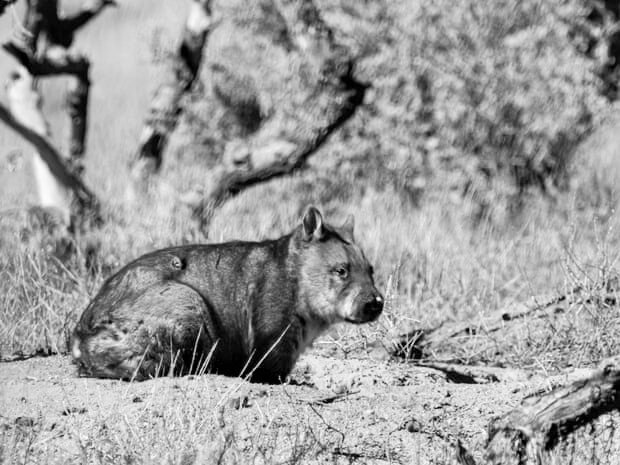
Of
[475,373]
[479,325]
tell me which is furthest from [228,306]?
[479,325]

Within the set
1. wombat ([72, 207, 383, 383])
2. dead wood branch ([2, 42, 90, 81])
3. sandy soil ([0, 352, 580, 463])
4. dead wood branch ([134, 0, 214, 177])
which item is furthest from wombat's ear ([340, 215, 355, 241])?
dead wood branch ([134, 0, 214, 177])

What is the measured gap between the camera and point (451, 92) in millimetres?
11781

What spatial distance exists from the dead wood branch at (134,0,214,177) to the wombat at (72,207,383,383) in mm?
4132

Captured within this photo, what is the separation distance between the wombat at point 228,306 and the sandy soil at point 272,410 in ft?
0.64

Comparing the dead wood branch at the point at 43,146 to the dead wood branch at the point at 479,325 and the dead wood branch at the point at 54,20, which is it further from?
the dead wood branch at the point at 479,325

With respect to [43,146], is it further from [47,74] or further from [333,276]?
[333,276]

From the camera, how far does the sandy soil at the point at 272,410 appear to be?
15.6ft

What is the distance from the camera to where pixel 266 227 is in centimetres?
942

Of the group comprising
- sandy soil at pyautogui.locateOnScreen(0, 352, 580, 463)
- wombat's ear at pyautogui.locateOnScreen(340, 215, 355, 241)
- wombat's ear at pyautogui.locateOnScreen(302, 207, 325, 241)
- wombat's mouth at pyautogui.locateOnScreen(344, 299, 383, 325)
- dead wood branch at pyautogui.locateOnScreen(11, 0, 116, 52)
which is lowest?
sandy soil at pyautogui.locateOnScreen(0, 352, 580, 463)

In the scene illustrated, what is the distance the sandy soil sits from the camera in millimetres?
4770

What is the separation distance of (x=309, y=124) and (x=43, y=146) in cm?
249

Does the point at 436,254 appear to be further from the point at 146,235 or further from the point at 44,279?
the point at 44,279

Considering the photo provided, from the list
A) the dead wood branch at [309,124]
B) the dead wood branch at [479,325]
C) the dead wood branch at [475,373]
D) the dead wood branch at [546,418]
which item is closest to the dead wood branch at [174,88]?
the dead wood branch at [309,124]

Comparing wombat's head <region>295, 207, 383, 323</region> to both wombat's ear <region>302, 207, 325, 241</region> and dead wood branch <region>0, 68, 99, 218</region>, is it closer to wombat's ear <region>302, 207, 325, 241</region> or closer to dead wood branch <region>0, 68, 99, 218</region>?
wombat's ear <region>302, 207, 325, 241</region>
